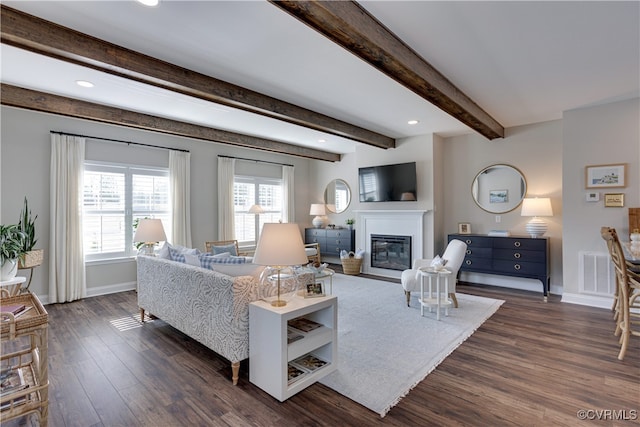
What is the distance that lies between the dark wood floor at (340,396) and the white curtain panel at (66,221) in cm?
129

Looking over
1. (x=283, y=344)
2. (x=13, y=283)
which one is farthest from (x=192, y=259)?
(x=13, y=283)

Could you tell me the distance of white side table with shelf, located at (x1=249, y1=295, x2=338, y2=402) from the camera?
84.9 inches

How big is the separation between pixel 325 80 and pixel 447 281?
2.83 m

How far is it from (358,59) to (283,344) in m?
2.48

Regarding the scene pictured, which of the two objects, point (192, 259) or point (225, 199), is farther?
point (225, 199)

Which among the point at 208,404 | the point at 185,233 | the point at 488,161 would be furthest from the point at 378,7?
the point at 185,233

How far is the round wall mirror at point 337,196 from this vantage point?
25.6ft

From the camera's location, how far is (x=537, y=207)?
183 inches

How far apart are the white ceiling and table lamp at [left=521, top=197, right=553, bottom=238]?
1320mm

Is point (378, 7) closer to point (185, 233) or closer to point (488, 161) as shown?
point (488, 161)

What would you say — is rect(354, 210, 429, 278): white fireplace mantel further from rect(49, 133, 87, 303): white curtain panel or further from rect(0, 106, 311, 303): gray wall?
rect(49, 133, 87, 303): white curtain panel

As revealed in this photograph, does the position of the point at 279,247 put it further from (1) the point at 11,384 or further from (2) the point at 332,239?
(2) the point at 332,239

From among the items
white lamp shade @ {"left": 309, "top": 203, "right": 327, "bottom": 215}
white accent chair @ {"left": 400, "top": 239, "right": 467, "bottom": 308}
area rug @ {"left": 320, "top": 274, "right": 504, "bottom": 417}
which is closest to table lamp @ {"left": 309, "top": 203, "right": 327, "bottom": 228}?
white lamp shade @ {"left": 309, "top": 203, "right": 327, "bottom": 215}

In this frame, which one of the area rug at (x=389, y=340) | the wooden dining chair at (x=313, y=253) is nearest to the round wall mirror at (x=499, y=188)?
the area rug at (x=389, y=340)
